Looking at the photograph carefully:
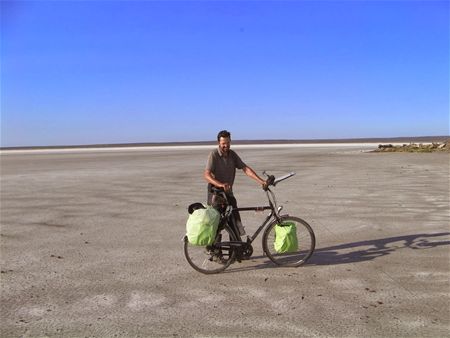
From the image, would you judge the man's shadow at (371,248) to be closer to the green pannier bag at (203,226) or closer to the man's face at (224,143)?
the green pannier bag at (203,226)

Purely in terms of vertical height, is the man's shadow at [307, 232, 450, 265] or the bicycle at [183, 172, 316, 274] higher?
the bicycle at [183, 172, 316, 274]

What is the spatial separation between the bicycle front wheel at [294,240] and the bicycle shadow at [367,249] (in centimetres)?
17

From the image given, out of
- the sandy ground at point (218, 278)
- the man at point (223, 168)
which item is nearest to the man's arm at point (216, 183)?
the man at point (223, 168)

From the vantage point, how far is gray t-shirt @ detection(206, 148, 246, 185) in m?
6.82

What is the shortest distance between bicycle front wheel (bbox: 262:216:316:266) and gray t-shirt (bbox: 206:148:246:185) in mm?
975

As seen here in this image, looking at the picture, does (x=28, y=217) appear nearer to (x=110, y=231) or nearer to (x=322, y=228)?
(x=110, y=231)

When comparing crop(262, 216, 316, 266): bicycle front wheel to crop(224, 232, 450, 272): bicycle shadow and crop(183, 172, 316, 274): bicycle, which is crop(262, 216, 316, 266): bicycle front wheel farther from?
A: crop(224, 232, 450, 272): bicycle shadow

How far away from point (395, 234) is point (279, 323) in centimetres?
479

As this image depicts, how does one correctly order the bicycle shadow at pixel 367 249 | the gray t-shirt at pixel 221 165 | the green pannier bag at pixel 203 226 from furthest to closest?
the bicycle shadow at pixel 367 249, the gray t-shirt at pixel 221 165, the green pannier bag at pixel 203 226

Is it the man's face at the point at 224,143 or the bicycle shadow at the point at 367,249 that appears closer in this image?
the man's face at the point at 224,143

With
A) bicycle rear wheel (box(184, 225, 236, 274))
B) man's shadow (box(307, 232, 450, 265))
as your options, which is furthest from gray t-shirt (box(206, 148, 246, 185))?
man's shadow (box(307, 232, 450, 265))

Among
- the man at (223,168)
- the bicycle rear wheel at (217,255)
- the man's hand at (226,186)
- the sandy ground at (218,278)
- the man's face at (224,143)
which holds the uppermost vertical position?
the man's face at (224,143)

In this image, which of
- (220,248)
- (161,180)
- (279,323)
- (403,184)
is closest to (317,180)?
(403,184)

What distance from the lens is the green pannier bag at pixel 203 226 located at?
6.44 metres
